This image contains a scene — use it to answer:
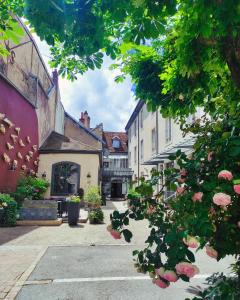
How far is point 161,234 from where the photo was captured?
2.49 m

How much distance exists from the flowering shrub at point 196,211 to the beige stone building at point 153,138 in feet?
27.0

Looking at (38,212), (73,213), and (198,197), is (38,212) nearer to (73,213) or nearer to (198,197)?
(73,213)

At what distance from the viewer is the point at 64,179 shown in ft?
67.0

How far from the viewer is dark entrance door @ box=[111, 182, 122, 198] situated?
1491 inches

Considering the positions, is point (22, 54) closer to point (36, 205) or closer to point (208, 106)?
point (36, 205)

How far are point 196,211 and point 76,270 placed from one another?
4.52 meters

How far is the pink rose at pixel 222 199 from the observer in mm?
1822

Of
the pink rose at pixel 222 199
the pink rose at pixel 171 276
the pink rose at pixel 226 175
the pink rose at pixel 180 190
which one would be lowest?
the pink rose at pixel 171 276

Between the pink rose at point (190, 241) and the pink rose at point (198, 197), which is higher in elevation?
the pink rose at point (198, 197)

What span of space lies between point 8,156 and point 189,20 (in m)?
13.6

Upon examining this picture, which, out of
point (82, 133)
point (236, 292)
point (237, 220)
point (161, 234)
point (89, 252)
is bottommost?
point (89, 252)

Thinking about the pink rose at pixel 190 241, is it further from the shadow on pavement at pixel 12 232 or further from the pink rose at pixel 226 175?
the shadow on pavement at pixel 12 232

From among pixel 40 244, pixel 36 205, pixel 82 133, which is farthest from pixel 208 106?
pixel 82 133

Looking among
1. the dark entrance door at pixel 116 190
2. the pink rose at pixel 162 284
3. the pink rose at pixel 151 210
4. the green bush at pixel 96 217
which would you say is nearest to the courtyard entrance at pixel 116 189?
the dark entrance door at pixel 116 190
